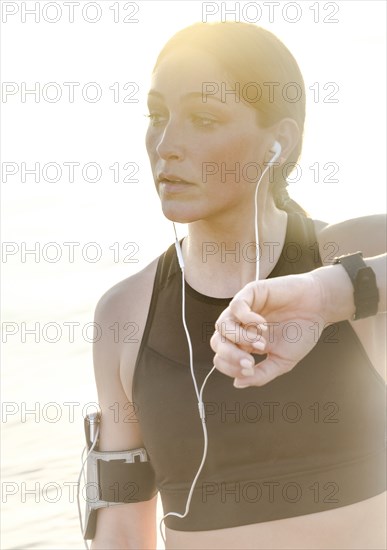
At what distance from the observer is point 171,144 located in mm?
3463

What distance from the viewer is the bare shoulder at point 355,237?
3502 millimetres

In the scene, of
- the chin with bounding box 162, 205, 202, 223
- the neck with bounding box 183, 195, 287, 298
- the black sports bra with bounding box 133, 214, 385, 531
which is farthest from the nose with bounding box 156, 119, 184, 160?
the black sports bra with bounding box 133, 214, 385, 531

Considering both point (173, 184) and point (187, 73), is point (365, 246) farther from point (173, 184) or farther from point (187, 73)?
point (187, 73)

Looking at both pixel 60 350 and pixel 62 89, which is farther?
pixel 62 89

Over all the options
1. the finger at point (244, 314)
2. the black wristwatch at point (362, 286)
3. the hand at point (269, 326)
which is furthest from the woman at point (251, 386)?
the finger at point (244, 314)

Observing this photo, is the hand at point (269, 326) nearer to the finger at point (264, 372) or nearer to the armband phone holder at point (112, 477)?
the finger at point (264, 372)

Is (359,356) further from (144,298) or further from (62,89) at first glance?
(62,89)

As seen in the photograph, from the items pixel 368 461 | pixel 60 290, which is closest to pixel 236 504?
pixel 368 461

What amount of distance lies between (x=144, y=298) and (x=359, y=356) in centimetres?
62

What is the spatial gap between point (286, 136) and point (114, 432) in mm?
919

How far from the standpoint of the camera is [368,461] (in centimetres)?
357

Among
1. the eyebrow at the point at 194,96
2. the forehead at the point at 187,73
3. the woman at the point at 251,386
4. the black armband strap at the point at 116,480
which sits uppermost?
the forehead at the point at 187,73

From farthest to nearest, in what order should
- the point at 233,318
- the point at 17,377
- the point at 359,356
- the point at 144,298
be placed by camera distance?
the point at 17,377, the point at 144,298, the point at 359,356, the point at 233,318

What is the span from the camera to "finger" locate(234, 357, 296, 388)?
2789 mm
